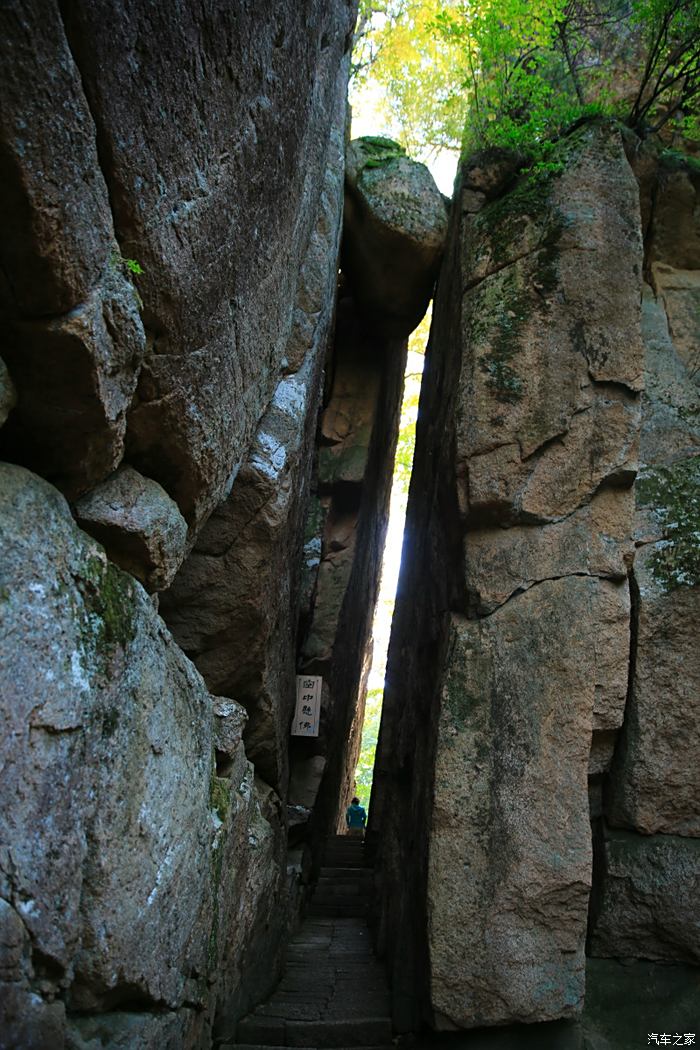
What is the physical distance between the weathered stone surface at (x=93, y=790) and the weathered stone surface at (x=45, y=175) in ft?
2.32

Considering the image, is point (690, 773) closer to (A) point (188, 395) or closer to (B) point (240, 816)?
(B) point (240, 816)

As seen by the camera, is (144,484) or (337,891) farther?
(337,891)

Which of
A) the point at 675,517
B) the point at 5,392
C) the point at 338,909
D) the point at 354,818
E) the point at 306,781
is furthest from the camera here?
the point at 354,818

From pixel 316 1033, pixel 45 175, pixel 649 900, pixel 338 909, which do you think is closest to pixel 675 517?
pixel 649 900

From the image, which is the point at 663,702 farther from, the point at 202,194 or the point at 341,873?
the point at 341,873

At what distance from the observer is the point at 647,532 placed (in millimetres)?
6660

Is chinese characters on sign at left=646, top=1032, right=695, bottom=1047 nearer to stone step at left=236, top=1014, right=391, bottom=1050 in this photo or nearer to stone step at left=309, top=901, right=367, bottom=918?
stone step at left=236, top=1014, right=391, bottom=1050

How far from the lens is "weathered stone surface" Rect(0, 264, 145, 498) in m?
3.00

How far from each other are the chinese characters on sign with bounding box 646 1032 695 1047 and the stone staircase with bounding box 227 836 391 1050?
1.82 m

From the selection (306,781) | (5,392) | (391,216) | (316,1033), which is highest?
(391,216)

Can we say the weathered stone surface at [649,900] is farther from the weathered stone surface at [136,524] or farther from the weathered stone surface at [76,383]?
the weathered stone surface at [76,383]

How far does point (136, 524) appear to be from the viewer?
151 inches

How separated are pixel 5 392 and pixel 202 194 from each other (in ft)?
4.94

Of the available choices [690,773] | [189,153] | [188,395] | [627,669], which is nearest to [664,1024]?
[690,773]
